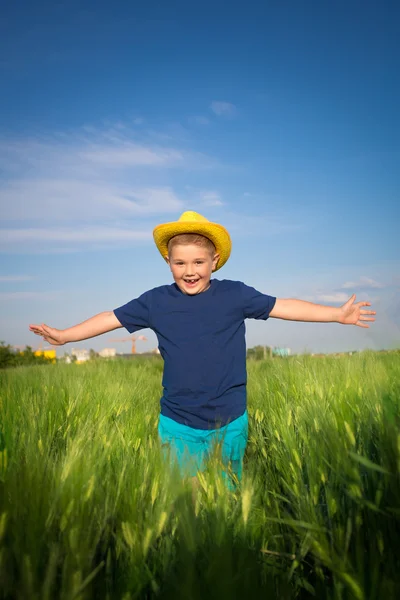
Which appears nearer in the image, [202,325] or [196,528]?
[196,528]

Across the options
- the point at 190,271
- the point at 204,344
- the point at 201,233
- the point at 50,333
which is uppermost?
the point at 201,233

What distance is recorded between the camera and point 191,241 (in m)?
3.52

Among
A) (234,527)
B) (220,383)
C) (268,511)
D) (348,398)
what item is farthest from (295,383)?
(234,527)

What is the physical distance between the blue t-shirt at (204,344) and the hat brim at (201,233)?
245 mm

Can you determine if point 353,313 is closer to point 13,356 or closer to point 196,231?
point 196,231

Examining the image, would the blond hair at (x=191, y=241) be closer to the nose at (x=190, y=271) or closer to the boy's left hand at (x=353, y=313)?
the nose at (x=190, y=271)

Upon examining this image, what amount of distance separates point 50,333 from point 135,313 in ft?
2.19

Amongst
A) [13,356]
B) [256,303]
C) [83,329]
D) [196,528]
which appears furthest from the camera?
[13,356]

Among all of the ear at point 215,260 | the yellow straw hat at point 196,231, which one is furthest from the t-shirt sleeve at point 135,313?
the ear at point 215,260

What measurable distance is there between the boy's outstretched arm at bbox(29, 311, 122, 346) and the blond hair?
25.7 inches

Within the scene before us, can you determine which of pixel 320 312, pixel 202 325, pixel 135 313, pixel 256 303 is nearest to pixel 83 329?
pixel 135 313

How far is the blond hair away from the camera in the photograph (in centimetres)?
351

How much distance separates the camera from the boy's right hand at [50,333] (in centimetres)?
375

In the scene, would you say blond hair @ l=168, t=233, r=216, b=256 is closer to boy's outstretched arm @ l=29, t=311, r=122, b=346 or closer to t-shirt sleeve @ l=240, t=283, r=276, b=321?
t-shirt sleeve @ l=240, t=283, r=276, b=321
